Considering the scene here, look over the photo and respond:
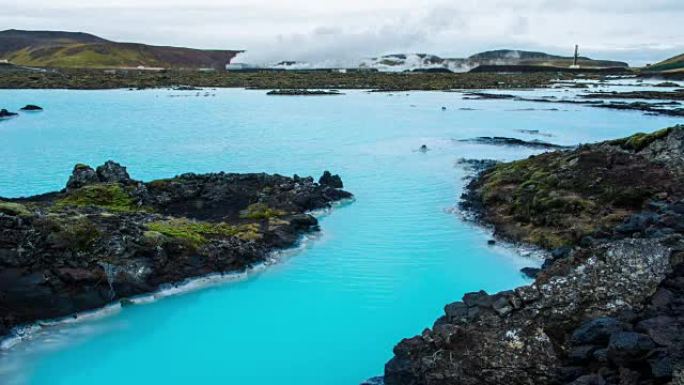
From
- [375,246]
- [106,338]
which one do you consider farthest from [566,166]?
[106,338]

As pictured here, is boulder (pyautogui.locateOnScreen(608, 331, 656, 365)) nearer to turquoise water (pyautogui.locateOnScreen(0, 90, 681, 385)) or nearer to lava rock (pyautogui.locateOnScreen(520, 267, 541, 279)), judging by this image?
turquoise water (pyautogui.locateOnScreen(0, 90, 681, 385))

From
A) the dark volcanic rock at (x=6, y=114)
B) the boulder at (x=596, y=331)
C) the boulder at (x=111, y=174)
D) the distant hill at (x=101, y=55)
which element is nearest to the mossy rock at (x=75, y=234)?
the boulder at (x=111, y=174)

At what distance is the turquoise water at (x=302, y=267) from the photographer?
898 cm

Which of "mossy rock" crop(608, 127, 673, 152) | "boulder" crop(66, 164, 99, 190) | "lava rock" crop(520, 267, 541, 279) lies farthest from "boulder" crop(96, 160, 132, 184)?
"mossy rock" crop(608, 127, 673, 152)

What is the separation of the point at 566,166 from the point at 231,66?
123 meters

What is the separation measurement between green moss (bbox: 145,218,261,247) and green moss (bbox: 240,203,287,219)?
1.07 metres

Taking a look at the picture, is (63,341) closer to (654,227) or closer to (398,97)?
(654,227)

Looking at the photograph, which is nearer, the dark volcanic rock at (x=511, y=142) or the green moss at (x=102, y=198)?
the green moss at (x=102, y=198)

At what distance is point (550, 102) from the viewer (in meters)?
51.7

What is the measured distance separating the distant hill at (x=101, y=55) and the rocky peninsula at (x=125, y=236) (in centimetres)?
11897

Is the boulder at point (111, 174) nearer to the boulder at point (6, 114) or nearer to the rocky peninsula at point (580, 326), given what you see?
the rocky peninsula at point (580, 326)

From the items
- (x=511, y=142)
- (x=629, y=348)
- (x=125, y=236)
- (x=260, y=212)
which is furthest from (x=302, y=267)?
(x=511, y=142)

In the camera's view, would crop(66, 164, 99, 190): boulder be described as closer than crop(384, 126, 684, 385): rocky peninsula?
No

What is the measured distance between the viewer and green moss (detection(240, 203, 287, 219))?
15.2 meters
